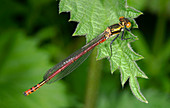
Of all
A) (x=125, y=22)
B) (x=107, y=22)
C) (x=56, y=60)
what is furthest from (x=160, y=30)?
(x=107, y=22)

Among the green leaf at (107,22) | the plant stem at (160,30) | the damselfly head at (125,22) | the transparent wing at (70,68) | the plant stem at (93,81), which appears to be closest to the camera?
the green leaf at (107,22)

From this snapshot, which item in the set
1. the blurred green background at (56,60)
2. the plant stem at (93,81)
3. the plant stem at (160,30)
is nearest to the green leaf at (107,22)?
the plant stem at (93,81)

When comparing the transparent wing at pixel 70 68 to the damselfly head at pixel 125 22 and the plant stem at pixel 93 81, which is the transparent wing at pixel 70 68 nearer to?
the plant stem at pixel 93 81

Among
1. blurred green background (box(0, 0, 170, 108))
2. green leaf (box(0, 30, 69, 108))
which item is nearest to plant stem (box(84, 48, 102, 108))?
blurred green background (box(0, 0, 170, 108))

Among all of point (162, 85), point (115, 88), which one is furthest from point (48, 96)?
point (162, 85)

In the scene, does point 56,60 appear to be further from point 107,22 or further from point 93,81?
point 107,22

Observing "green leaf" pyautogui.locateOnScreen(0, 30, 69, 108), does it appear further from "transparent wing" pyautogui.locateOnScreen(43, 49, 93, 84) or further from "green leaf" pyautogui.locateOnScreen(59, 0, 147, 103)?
"green leaf" pyautogui.locateOnScreen(59, 0, 147, 103)
